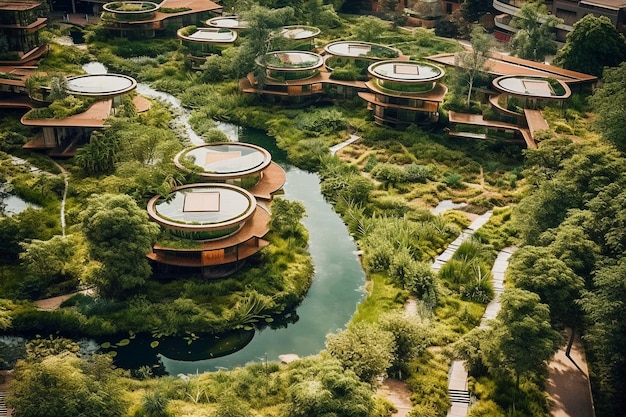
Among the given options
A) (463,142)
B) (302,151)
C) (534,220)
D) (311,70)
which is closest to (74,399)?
(534,220)

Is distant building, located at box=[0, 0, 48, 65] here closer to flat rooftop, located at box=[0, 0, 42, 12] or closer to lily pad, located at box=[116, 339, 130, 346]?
flat rooftop, located at box=[0, 0, 42, 12]

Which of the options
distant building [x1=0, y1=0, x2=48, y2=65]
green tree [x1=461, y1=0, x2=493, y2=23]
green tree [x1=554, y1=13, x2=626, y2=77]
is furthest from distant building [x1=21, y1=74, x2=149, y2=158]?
green tree [x1=461, y1=0, x2=493, y2=23]

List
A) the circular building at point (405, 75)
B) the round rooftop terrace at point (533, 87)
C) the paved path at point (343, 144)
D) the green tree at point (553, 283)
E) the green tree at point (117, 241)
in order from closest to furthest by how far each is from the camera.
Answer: the green tree at point (553, 283) < the green tree at point (117, 241) < the round rooftop terrace at point (533, 87) < the paved path at point (343, 144) < the circular building at point (405, 75)

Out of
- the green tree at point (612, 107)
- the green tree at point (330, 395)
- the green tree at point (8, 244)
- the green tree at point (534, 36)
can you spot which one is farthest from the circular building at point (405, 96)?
the green tree at point (330, 395)

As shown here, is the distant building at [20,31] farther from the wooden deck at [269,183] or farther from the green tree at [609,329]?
the green tree at [609,329]

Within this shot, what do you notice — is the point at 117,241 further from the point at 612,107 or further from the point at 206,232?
the point at 612,107

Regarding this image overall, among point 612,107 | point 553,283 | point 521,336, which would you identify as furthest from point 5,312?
point 612,107
